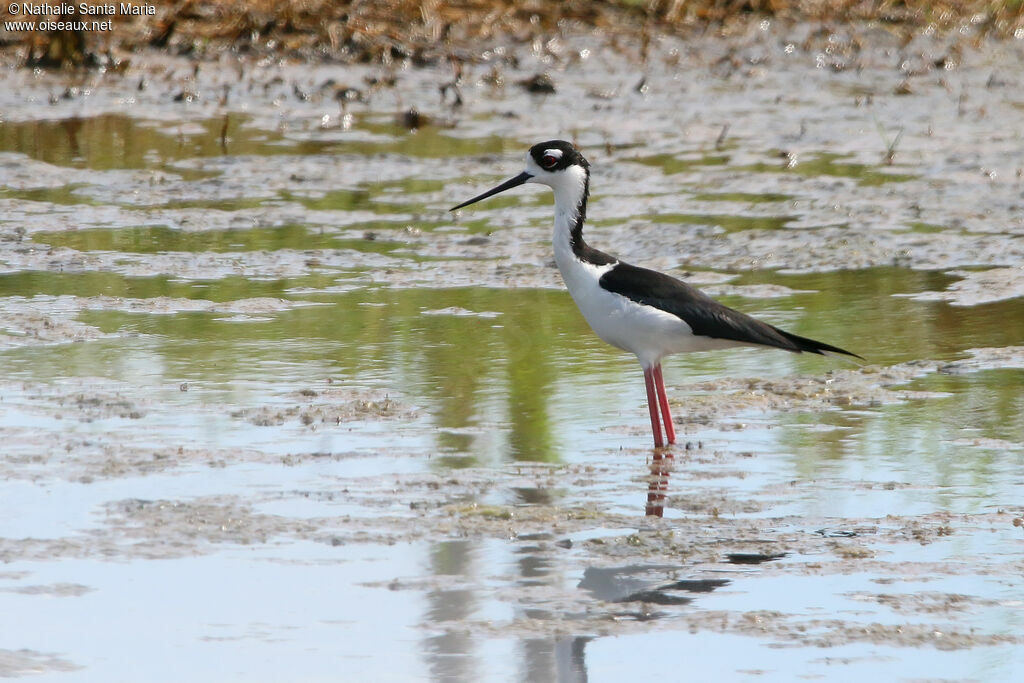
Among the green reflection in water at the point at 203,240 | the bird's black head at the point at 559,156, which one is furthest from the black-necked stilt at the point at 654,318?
the green reflection in water at the point at 203,240

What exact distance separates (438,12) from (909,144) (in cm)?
415

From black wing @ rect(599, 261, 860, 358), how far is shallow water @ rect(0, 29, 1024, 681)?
0.30 meters

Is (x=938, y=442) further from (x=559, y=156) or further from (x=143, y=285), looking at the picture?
(x=143, y=285)

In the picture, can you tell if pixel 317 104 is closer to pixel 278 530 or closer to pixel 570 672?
pixel 278 530

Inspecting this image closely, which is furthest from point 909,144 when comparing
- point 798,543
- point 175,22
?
point 798,543

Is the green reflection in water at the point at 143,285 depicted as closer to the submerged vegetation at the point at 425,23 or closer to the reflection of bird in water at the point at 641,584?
the reflection of bird in water at the point at 641,584

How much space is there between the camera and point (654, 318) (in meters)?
5.64

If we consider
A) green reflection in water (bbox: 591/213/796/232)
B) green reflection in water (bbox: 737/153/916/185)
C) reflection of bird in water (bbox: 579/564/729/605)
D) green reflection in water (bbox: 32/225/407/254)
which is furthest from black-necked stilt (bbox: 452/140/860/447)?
green reflection in water (bbox: 737/153/916/185)

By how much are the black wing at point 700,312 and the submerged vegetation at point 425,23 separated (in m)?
7.05

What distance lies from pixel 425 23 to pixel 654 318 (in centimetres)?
777

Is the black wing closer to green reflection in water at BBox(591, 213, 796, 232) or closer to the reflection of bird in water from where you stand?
the reflection of bird in water

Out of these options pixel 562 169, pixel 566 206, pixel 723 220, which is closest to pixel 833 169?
pixel 723 220

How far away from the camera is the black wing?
5574 mm

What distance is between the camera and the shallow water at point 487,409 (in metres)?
3.84
